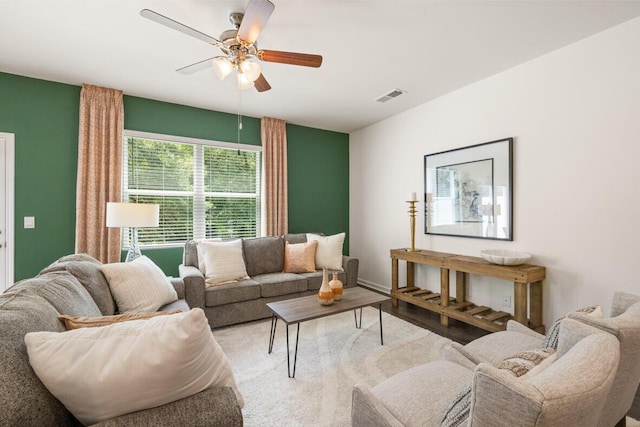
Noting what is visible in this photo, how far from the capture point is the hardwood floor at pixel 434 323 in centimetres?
298

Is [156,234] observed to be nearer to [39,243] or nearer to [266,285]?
[39,243]

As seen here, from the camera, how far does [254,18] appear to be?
1812 mm

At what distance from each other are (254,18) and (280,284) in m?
2.63

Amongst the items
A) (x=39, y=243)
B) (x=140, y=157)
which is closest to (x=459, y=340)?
(x=140, y=157)

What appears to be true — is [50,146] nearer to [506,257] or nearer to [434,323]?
[434,323]

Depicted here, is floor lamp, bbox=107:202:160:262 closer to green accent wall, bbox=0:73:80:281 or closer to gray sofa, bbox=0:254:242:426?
green accent wall, bbox=0:73:80:281

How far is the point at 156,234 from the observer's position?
12.7 feet

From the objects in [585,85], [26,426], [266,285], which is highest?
[585,85]

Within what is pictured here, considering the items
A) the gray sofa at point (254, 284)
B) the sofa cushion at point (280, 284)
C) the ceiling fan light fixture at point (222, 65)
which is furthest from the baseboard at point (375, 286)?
the ceiling fan light fixture at point (222, 65)

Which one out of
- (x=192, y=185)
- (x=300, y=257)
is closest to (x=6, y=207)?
(x=192, y=185)

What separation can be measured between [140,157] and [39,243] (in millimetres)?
1406

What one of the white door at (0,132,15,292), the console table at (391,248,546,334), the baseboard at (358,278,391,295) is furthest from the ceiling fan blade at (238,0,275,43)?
the baseboard at (358,278,391,295)

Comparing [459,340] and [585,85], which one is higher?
[585,85]

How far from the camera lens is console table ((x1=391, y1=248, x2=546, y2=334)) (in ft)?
8.82
